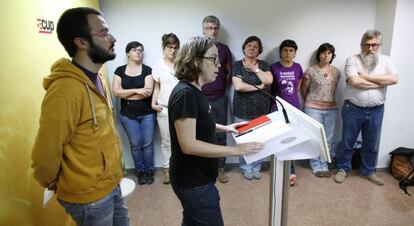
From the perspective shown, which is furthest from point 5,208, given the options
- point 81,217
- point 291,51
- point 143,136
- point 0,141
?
point 291,51

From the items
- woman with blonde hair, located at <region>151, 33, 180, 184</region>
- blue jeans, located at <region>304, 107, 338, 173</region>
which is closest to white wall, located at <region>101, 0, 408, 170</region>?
woman with blonde hair, located at <region>151, 33, 180, 184</region>

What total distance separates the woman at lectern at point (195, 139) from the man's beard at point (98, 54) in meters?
0.32

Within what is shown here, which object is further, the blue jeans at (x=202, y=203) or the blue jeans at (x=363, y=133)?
the blue jeans at (x=363, y=133)

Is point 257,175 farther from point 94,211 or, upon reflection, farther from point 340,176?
point 94,211

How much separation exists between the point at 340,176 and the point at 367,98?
2.94 feet

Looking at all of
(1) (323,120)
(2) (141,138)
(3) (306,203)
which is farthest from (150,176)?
(1) (323,120)

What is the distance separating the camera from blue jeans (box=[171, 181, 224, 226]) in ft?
4.51

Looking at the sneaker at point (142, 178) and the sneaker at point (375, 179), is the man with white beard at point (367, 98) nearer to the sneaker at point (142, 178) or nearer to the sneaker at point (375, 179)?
the sneaker at point (375, 179)

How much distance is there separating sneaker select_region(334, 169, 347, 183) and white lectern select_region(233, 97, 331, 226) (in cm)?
185

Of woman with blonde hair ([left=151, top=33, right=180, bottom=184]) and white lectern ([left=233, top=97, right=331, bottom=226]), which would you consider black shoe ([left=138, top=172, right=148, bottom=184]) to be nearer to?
woman with blonde hair ([left=151, top=33, right=180, bottom=184])

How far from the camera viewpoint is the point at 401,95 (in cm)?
327

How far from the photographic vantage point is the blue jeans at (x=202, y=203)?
1.38 meters

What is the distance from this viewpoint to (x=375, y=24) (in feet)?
11.2

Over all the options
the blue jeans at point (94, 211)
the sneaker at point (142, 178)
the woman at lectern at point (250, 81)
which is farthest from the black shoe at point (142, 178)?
the blue jeans at point (94, 211)
